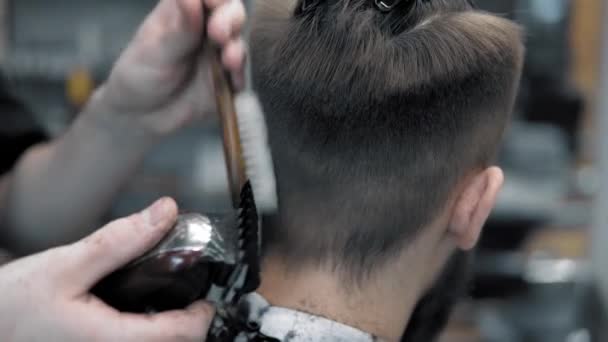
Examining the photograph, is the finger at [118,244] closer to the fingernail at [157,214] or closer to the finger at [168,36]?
the fingernail at [157,214]

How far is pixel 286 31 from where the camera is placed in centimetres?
90

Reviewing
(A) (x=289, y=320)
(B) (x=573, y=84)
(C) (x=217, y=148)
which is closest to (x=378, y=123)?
(A) (x=289, y=320)

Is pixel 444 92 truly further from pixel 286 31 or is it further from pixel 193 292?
pixel 193 292

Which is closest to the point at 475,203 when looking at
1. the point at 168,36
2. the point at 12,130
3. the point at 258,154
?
the point at 258,154

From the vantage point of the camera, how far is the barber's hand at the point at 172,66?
1.00 m

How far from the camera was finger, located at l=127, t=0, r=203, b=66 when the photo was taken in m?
1.05

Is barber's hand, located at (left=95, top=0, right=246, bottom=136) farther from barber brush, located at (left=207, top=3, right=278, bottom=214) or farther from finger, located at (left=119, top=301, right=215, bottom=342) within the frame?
finger, located at (left=119, top=301, right=215, bottom=342)

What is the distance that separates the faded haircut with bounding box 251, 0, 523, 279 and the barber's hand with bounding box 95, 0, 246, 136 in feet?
0.26

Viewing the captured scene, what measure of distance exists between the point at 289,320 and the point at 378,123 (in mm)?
259

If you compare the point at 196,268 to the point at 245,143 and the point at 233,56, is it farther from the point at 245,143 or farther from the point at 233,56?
the point at 233,56

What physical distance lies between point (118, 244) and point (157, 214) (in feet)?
0.17

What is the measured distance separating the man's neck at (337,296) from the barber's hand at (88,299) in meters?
0.16

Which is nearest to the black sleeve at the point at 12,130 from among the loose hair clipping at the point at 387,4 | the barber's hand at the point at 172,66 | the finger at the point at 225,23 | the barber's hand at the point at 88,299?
the barber's hand at the point at 172,66

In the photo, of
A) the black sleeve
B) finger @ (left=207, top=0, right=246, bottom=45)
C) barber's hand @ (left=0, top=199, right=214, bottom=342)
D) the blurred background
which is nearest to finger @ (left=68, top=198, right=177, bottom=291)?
barber's hand @ (left=0, top=199, right=214, bottom=342)
